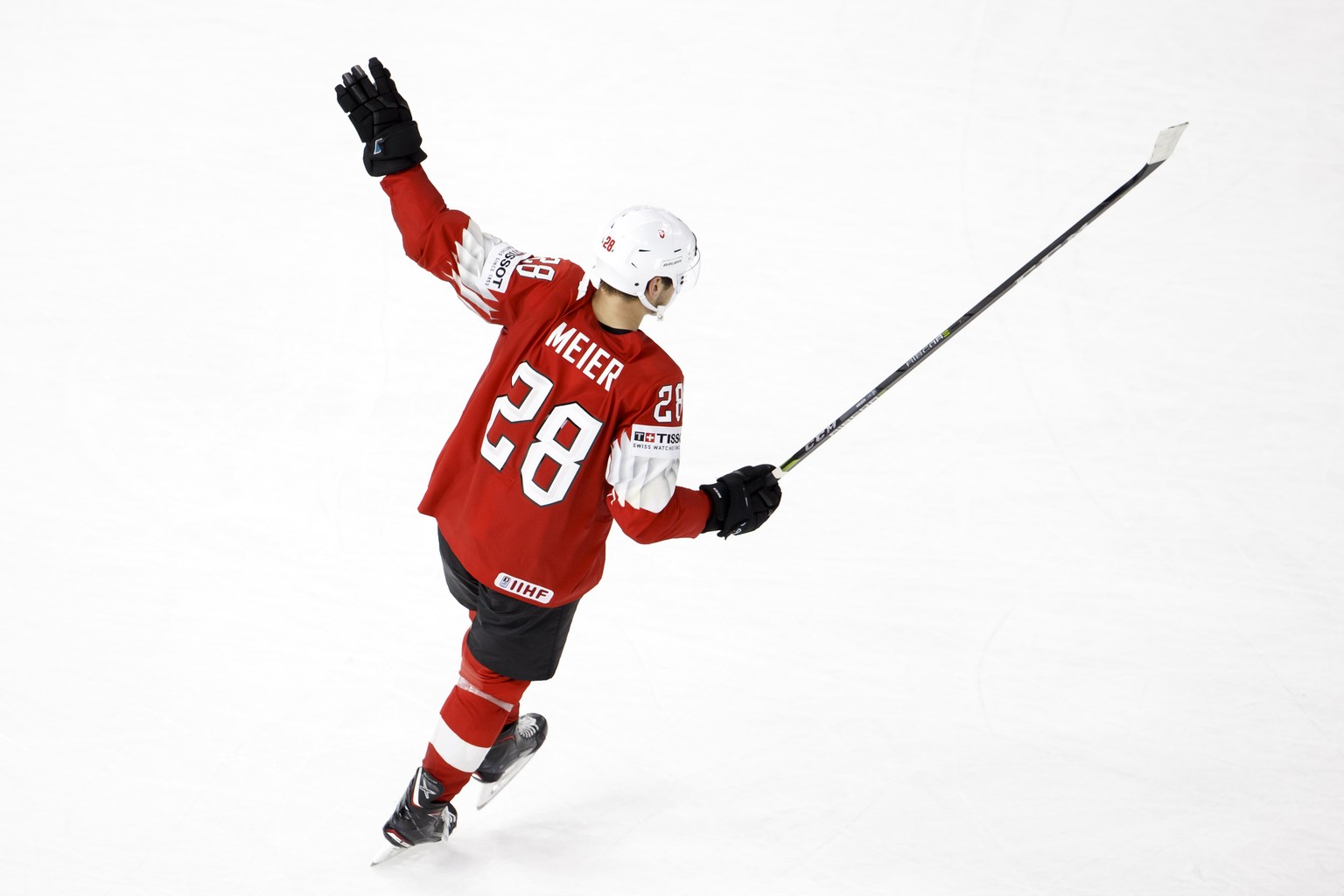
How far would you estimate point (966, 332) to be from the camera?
185 inches

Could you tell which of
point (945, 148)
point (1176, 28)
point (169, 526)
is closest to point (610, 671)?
point (169, 526)

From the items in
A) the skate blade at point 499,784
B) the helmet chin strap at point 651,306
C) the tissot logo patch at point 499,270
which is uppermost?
the tissot logo patch at point 499,270

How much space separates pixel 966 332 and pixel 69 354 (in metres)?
3.23

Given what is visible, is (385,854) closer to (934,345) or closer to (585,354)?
(585,354)

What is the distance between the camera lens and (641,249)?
97.3 inches

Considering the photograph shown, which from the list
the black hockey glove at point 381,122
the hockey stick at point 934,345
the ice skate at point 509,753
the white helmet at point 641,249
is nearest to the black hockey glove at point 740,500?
the hockey stick at point 934,345

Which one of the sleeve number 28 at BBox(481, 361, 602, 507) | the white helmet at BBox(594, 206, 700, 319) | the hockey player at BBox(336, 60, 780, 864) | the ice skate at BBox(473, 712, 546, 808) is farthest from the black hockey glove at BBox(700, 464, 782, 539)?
the ice skate at BBox(473, 712, 546, 808)

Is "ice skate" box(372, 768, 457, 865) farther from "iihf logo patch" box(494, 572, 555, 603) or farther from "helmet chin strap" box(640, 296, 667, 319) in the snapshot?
"helmet chin strap" box(640, 296, 667, 319)

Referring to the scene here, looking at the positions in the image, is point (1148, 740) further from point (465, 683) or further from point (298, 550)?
point (298, 550)

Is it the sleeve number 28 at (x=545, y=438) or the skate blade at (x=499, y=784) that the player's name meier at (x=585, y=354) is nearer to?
the sleeve number 28 at (x=545, y=438)

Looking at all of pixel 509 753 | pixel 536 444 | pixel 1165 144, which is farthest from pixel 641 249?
pixel 509 753

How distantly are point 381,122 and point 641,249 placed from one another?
27.9 inches

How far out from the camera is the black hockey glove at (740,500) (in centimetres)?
274

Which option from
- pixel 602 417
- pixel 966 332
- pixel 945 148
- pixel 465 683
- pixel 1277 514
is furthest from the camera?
pixel 945 148
